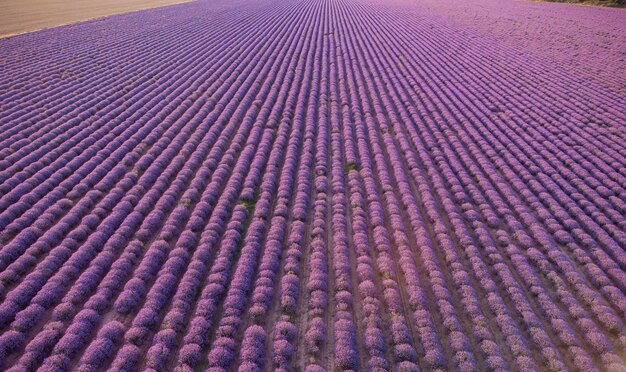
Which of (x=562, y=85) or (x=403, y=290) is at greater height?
(x=562, y=85)

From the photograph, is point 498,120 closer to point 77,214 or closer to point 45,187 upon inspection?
point 77,214

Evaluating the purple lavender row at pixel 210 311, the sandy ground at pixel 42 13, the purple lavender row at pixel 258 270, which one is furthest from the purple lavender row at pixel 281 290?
the sandy ground at pixel 42 13

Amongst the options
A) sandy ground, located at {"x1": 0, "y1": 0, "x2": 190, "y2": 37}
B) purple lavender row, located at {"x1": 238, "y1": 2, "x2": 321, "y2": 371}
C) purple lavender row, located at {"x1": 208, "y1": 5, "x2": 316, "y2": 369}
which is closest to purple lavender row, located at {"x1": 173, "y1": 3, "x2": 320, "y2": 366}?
purple lavender row, located at {"x1": 208, "y1": 5, "x2": 316, "y2": 369}

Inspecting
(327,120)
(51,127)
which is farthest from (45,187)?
(327,120)

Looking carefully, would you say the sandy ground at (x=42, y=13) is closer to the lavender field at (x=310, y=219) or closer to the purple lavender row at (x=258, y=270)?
the lavender field at (x=310, y=219)

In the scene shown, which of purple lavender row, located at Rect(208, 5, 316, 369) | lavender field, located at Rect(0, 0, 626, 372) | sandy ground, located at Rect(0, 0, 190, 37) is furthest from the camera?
sandy ground, located at Rect(0, 0, 190, 37)

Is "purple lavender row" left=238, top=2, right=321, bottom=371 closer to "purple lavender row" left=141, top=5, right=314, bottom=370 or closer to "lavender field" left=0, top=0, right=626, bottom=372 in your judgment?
"lavender field" left=0, top=0, right=626, bottom=372
